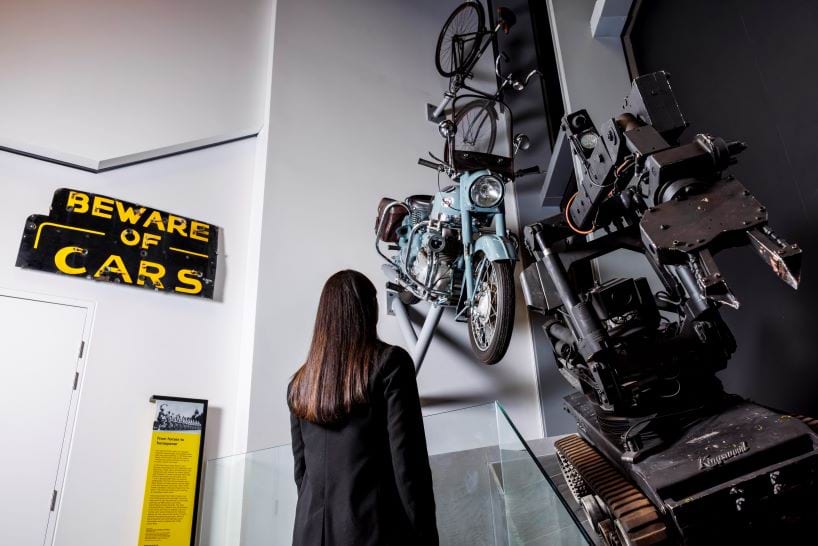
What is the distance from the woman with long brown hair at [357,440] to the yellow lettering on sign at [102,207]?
6.38 ft

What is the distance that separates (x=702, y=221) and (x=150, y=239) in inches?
110

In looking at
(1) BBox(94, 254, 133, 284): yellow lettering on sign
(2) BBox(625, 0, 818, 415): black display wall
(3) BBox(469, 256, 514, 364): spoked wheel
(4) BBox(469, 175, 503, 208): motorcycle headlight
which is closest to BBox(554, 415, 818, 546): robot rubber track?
(3) BBox(469, 256, 514, 364): spoked wheel

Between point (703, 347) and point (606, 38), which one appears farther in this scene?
point (606, 38)

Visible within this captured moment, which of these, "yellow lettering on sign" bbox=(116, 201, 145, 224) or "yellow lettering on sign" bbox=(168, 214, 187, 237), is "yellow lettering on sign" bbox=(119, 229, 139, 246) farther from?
"yellow lettering on sign" bbox=(168, 214, 187, 237)

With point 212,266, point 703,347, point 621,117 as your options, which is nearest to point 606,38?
point 621,117

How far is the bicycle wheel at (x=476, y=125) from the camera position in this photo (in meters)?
3.85

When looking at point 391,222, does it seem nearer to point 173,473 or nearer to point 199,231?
point 199,231

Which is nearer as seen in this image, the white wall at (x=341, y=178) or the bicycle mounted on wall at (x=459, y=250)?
the bicycle mounted on wall at (x=459, y=250)

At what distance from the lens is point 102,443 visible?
249cm

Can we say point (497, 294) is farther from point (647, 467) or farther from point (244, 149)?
point (244, 149)

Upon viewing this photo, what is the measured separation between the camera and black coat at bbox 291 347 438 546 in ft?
4.40

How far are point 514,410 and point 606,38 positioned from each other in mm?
2938

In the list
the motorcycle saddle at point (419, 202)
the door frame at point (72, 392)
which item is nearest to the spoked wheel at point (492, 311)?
the motorcycle saddle at point (419, 202)

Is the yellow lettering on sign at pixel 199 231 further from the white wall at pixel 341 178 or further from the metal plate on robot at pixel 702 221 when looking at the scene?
the metal plate on robot at pixel 702 221
